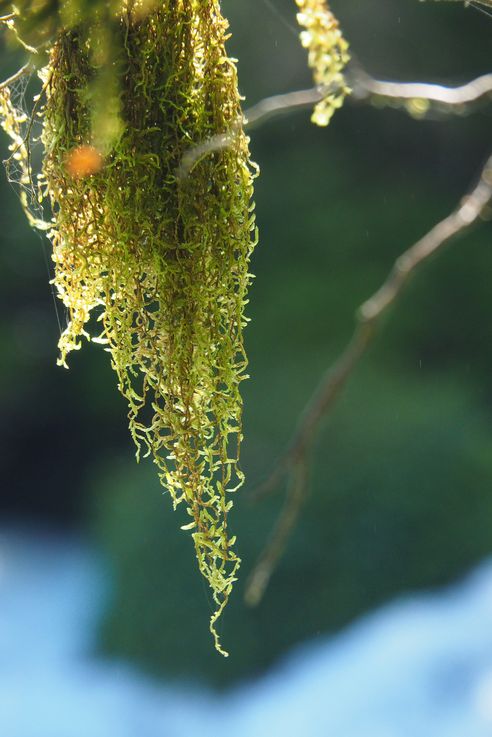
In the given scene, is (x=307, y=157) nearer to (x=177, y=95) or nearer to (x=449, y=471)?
(x=449, y=471)

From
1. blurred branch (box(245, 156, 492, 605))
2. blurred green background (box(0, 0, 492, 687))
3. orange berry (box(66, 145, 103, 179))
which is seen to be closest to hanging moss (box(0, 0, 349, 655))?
orange berry (box(66, 145, 103, 179))

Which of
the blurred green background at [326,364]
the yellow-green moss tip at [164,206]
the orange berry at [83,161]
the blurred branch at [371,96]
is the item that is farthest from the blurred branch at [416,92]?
the blurred green background at [326,364]

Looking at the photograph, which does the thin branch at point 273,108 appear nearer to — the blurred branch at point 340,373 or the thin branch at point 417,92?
the thin branch at point 417,92

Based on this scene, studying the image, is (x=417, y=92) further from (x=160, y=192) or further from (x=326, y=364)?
(x=326, y=364)

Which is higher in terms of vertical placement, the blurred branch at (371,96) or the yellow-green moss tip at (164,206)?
the blurred branch at (371,96)

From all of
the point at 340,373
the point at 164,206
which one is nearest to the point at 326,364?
the point at 164,206

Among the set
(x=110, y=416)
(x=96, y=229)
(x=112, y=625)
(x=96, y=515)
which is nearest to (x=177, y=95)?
(x=96, y=229)

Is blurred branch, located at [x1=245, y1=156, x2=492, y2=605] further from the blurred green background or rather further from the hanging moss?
the blurred green background
